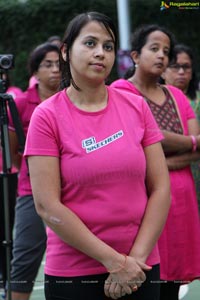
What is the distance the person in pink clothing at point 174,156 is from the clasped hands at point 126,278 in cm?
106

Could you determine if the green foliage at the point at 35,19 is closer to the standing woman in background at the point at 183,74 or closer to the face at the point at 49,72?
the standing woman in background at the point at 183,74

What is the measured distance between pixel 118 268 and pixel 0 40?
38.1 feet

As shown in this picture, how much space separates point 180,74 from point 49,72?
1.07m

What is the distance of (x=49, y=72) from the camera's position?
4.89m

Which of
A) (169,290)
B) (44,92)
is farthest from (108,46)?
(44,92)

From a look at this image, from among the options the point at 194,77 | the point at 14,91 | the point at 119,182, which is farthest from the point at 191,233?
the point at 14,91

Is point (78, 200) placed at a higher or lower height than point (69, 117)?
lower

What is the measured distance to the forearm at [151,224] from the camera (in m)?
2.70

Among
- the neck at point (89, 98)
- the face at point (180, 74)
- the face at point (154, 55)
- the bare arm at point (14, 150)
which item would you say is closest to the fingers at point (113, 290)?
the neck at point (89, 98)

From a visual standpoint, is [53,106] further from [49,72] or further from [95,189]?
[49,72]

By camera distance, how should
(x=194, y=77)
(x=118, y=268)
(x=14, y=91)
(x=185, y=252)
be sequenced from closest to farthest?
(x=118, y=268) < (x=185, y=252) < (x=194, y=77) < (x=14, y=91)

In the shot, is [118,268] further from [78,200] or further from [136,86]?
[136,86]

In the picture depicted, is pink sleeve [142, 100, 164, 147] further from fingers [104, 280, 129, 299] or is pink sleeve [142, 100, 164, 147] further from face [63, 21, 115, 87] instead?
fingers [104, 280, 129, 299]

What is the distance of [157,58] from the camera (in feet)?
13.1
